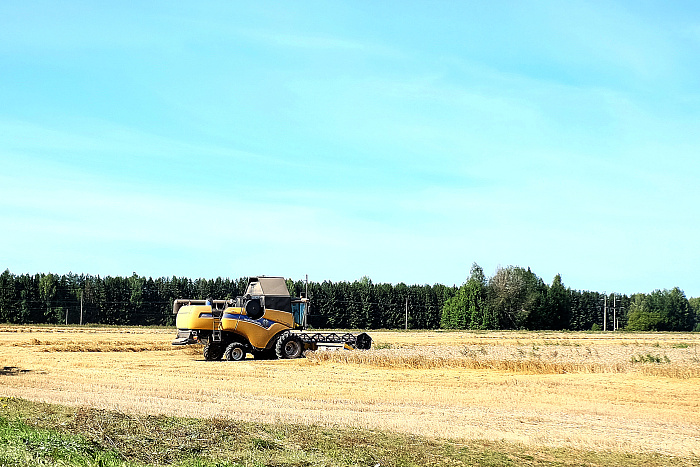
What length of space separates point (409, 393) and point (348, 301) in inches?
3829

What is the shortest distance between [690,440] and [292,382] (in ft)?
44.1

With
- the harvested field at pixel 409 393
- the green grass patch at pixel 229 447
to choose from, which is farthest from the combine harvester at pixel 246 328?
the green grass patch at pixel 229 447

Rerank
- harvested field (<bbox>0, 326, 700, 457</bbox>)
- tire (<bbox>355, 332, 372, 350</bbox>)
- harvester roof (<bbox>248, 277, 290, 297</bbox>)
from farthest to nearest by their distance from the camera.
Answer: tire (<bbox>355, 332, 372, 350</bbox>), harvester roof (<bbox>248, 277, 290, 297</bbox>), harvested field (<bbox>0, 326, 700, 457</bbox>)

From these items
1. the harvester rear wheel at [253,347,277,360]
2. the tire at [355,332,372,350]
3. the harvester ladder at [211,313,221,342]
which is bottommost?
the harvester rear wheel at [253,347,277,360]

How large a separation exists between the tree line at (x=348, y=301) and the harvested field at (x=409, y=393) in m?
78.1

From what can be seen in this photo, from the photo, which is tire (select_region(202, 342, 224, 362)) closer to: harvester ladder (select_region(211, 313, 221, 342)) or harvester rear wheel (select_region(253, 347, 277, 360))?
harvester ladder (select_region(211, 313, 221, 342))

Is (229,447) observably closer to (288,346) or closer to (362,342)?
(288,346)

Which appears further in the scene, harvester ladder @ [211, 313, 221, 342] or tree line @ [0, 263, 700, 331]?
tree line @ [0, 263, 700, 331]

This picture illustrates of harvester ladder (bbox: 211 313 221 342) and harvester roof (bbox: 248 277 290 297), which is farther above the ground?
harvester roof (bbox: 248 277 290 297)

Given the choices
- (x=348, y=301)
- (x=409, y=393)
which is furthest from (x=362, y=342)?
(x=348, y=301)

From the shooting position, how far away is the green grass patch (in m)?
10.5

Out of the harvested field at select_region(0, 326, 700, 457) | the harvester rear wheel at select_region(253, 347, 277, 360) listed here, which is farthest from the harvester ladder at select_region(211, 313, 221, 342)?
the harvester rear wheel at select_region(253, 347, 277, 360)

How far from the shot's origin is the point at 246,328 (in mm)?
33344

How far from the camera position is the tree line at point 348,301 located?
110500 millimetres
